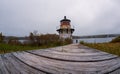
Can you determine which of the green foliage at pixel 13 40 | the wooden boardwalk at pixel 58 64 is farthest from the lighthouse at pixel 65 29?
the wooden boardwalk at pixel 58 64

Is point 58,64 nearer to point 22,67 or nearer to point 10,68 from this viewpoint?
point 22,67

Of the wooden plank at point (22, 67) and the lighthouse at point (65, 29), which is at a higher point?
the lighthouse at point (65, 29)

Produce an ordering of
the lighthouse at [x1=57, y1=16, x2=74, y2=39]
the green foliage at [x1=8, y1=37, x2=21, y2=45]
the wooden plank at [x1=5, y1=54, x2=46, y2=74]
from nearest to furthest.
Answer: the wooden plank at [x1=5, y1=54, x2=46, y2=74]
the green foliage at [x1=8, y1=37, x2=21, y2=45]
the lighthouse at [x1=57, y1=16, x2=74, y2=39]

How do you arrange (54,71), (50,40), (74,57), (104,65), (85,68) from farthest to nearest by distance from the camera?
(50,40), (74,57), (104,65), (85,68), (54,71)

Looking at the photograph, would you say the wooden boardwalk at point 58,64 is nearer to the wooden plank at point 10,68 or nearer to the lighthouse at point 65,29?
the wooden plank at point 10,68

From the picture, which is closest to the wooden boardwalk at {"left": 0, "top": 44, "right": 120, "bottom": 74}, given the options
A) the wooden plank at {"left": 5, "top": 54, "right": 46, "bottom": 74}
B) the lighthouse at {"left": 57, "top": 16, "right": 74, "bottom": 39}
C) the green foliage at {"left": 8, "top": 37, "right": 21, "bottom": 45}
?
the wooden plank at {"left": 5, "top": 54, "right": 46, "bottom": 74}

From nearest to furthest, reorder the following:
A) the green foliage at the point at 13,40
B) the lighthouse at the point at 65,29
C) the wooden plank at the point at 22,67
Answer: the wooden plank at the point at 22,67 → the green foliage at the point at 13,40 → the lighthouse at the point at 65,29

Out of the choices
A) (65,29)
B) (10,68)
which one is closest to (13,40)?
(65,29)

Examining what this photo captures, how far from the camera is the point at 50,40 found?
42.3ft

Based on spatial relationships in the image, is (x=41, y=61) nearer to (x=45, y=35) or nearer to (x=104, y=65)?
(x=104, y=65)

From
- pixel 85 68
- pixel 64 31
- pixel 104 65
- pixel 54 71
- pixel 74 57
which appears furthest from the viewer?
pixel 64 31

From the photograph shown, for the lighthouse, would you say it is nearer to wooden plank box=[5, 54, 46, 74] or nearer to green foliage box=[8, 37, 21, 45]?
green foliage box=[8, 37, 21, 45]

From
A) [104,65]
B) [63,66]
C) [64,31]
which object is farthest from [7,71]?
[64,31]

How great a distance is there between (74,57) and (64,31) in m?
19.5
